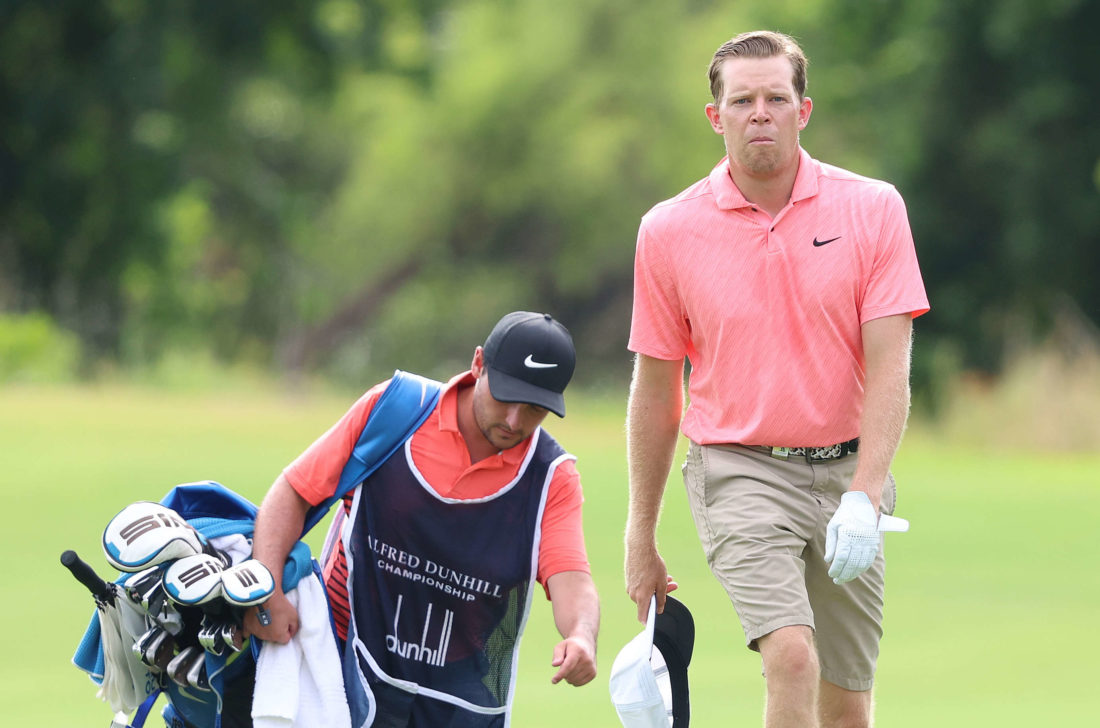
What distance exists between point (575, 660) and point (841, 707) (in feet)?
3.86

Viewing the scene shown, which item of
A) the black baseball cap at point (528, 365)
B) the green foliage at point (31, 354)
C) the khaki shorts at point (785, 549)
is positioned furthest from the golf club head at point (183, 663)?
the green foliage at point (31, 354)

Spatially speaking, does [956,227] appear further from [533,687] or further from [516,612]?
[516,612]

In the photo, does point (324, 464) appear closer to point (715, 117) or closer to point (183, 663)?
point (183, 663)

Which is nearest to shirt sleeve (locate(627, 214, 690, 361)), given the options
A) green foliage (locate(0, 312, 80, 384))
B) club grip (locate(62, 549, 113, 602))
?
club grip (locate(62, 549, 113, 602))

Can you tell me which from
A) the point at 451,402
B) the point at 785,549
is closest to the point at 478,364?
the point at 451,402

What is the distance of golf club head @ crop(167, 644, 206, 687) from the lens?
5.21 meters

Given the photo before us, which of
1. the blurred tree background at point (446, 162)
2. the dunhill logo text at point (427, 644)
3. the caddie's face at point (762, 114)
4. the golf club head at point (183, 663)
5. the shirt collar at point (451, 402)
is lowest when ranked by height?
the golf club head at point (183, 663)

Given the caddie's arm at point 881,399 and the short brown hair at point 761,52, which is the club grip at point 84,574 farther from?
the short brown hair at point 761,52

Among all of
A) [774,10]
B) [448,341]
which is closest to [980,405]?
[774,10]

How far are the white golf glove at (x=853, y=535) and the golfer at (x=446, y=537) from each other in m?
0.72

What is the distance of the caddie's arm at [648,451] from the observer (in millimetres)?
5699

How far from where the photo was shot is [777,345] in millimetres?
5383

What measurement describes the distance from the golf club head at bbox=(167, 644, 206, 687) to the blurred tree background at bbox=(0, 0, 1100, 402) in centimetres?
2377

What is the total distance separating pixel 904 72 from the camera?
30.5m
